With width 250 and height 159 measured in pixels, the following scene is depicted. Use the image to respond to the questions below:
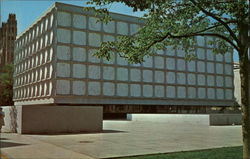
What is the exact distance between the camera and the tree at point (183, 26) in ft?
23.4

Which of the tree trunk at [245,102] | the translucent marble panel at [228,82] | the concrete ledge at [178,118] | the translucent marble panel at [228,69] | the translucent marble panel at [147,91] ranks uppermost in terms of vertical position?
the translucent marble panel at [228,69]

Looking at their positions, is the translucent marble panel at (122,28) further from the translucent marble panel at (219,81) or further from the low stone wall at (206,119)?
the low stone wall at (206,119)

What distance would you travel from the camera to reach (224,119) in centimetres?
2705

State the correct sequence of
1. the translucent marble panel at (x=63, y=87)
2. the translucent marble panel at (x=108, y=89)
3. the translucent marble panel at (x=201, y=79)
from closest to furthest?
the translucent marble panel at (x=63, y=87) → the translucent marble panel at (x=108, y=89) → the translucent marble panel at (x=201, y=79)

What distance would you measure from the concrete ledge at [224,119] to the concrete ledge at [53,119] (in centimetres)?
1108

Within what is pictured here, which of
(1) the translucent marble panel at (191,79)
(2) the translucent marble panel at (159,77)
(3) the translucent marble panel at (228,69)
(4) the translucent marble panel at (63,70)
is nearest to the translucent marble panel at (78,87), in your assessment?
(4) the translucent marble panel at (63,70)

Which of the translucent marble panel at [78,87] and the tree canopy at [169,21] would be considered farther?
the translucent marble panel at [78,87]

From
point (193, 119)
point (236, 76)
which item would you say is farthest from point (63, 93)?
point (236, 76)

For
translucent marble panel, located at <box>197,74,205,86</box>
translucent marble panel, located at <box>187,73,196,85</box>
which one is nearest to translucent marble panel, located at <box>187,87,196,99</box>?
translucent marble panel, located at <box>187,73,196,85</box>

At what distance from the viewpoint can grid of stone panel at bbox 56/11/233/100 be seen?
168 feet

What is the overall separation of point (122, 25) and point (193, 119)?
3308 cm

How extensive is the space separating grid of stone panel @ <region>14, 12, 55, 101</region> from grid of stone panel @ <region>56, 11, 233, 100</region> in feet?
9.11

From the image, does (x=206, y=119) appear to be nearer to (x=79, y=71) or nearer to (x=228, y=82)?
(x=79, y=71)

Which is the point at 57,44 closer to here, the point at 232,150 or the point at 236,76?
the point at 232,150
